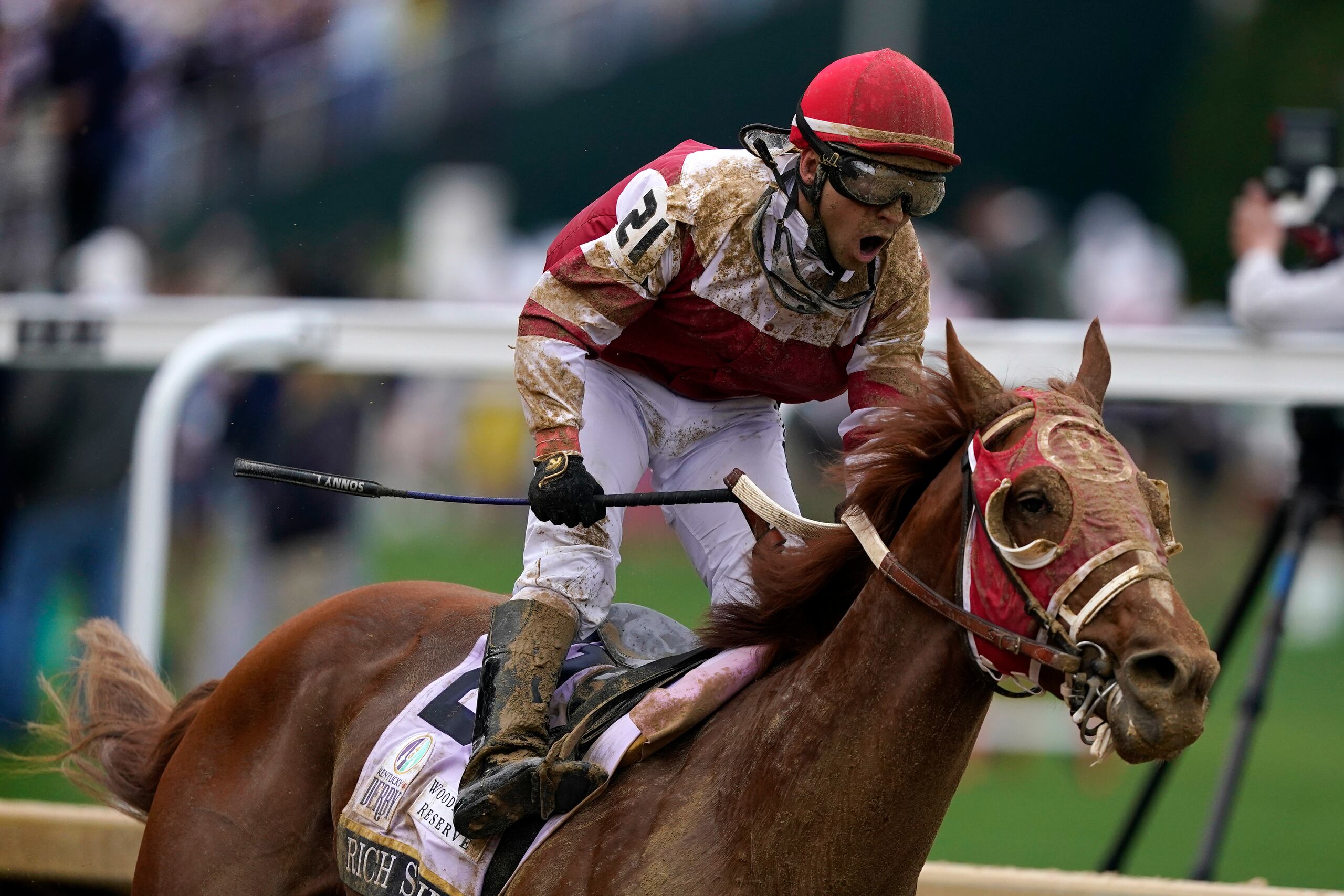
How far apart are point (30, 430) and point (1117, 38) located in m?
14.3

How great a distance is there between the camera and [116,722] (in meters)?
4.01

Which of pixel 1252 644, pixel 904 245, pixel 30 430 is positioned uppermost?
pixel 904 245

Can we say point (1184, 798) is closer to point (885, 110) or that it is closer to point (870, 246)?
point (870, 246)

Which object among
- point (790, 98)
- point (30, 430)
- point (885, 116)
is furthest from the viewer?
point (790, 98)

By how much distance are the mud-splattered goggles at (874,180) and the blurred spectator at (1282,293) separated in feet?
8.39

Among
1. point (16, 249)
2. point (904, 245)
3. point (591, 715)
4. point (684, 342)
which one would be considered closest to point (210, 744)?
point (591, 715)

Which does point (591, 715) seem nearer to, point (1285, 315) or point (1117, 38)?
point (1285, 315)

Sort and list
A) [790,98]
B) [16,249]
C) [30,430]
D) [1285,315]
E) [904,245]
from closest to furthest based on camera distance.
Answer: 1. [904,245]
2. [1285,315]
3. [30,430]
4. [16,249]
5. [790,98]

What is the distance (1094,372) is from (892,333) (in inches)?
25.9

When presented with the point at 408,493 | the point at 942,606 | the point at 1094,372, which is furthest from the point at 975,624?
the point at 408,493

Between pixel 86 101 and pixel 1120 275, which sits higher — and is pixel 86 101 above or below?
above

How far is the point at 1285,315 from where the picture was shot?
16.6ft

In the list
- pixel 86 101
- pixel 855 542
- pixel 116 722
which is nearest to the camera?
pixel 855 542

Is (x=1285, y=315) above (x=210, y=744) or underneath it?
above
